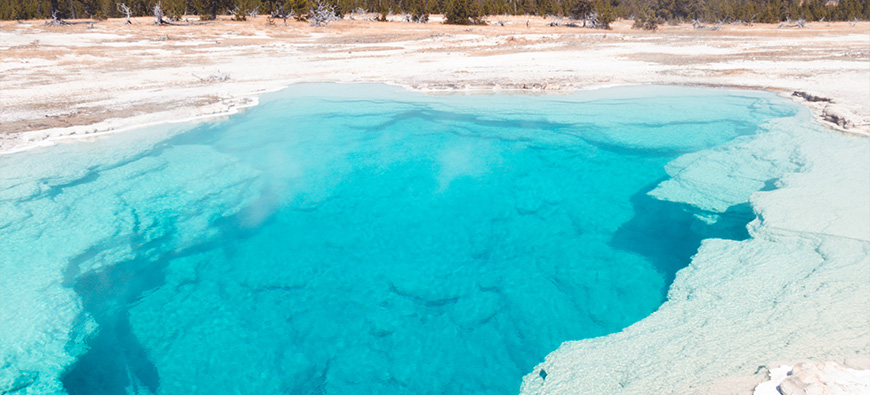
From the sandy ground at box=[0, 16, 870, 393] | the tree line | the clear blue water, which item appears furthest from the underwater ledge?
the tree line

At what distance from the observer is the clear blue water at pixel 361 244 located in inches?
148

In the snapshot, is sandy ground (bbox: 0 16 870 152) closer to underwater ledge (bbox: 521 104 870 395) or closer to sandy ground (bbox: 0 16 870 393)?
sandy ground (bbox: 0 16 870 393)

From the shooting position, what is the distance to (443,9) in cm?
4047

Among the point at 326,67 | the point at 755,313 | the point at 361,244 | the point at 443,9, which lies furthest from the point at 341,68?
the point at 443,9

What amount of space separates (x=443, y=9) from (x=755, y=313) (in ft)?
132

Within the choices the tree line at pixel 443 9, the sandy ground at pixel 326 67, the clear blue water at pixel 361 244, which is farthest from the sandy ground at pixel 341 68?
the tree line at pixel 443 9

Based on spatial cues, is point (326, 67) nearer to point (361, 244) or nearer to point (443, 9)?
point (361, 244)

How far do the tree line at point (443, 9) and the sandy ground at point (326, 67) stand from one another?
768 cm

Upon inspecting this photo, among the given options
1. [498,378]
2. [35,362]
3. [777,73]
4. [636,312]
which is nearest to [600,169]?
[636,312]

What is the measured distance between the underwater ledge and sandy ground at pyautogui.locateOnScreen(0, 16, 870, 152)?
400 centimetres

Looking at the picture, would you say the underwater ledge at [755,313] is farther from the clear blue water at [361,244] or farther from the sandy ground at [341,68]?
the clear blue water at [361,244]

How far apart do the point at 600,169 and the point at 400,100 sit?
17.9 feet

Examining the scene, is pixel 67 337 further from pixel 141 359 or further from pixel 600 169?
pixel 600 169

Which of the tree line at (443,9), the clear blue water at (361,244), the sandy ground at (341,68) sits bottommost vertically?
the clear blue water at (361,244)
